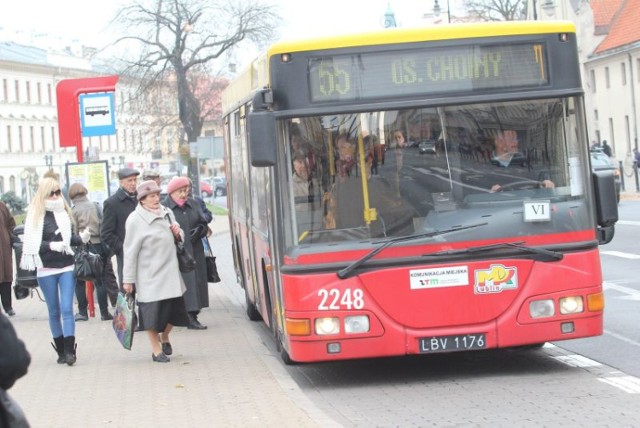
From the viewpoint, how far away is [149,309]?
1164cm

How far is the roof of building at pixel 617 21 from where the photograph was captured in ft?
239

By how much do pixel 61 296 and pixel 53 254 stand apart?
1.31 feet

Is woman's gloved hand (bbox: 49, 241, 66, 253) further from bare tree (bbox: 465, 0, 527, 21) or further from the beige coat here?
bare tree (bbox: 465, 0, 527, 21)

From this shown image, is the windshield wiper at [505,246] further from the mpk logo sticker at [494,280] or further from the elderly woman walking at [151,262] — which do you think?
the elderly woman walking at [151,262]

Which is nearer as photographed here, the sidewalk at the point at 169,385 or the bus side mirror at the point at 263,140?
the sidewalk at the point at 169,385

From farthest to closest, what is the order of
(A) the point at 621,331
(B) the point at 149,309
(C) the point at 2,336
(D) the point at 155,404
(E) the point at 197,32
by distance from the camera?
(E) the point at 197,32 → (A) the point at 621,331 → (B) the point at 149,309 → (D) the point at 155,404 → (C) the point at 2,336

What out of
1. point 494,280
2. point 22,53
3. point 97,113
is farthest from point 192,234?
point 22,53

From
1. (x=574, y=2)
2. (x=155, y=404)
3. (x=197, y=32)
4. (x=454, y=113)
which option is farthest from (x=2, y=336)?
(x=574, y=2)

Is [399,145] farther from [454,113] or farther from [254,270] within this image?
[254,270]

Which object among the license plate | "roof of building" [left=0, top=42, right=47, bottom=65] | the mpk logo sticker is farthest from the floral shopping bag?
"roof of building" [left=0, top=42, right=47, bottom=65]

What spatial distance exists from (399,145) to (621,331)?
4.62m

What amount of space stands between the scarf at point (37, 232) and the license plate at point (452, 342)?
12.4 ft

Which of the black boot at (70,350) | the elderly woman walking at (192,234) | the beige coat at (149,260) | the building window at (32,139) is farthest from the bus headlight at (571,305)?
the building window at (32,139)

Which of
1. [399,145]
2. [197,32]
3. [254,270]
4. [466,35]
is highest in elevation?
[197,32]
